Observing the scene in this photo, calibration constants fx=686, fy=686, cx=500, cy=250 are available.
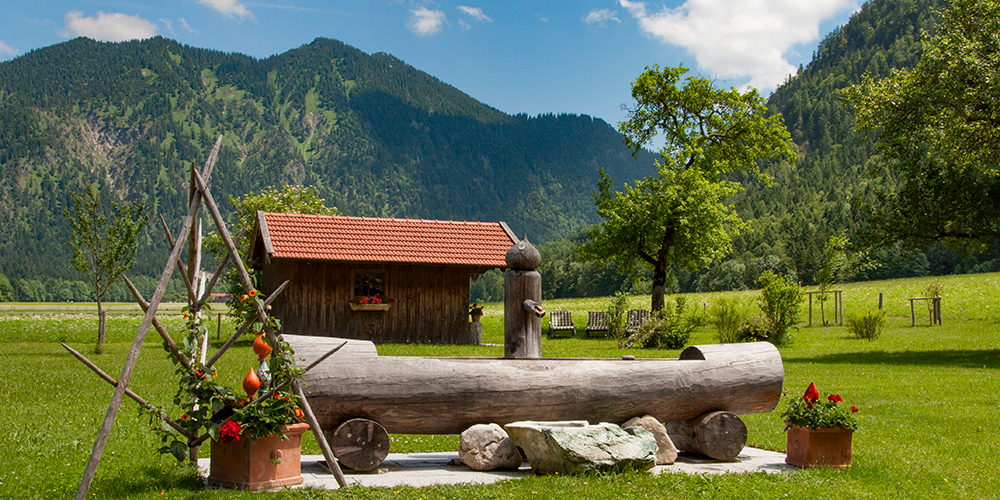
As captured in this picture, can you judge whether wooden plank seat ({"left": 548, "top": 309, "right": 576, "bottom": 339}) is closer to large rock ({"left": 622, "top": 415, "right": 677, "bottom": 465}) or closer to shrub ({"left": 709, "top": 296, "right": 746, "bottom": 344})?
shrub ({"left": 709, "top": 296, "right": 746, "bottom": 344})

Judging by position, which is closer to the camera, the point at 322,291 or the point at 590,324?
the point at 322,291

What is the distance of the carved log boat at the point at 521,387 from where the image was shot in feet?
21.2

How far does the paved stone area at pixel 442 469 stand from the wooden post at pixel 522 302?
1.27m

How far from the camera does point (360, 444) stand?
6.38 metres

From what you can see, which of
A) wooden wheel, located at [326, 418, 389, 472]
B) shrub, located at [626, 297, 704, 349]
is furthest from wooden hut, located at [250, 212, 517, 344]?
wooden wheel, located at [326, 418, 389, 472]

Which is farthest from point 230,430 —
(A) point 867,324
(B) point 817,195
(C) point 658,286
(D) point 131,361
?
(B) point 817,195

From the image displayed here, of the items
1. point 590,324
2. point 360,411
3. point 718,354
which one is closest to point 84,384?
point 360,411

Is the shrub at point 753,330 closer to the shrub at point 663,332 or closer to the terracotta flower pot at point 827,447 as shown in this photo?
the shrub at point 663,332

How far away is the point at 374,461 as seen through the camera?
644 centimetres

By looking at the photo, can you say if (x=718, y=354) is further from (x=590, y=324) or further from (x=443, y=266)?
(x=590, y=324)

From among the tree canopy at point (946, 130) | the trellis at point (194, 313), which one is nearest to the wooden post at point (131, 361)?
the trellis at point (194, 313)

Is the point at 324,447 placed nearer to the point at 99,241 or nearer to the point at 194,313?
the point at 194,313

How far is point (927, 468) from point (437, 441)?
5358mm

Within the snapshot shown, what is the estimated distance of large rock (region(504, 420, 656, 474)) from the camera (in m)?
6.26
